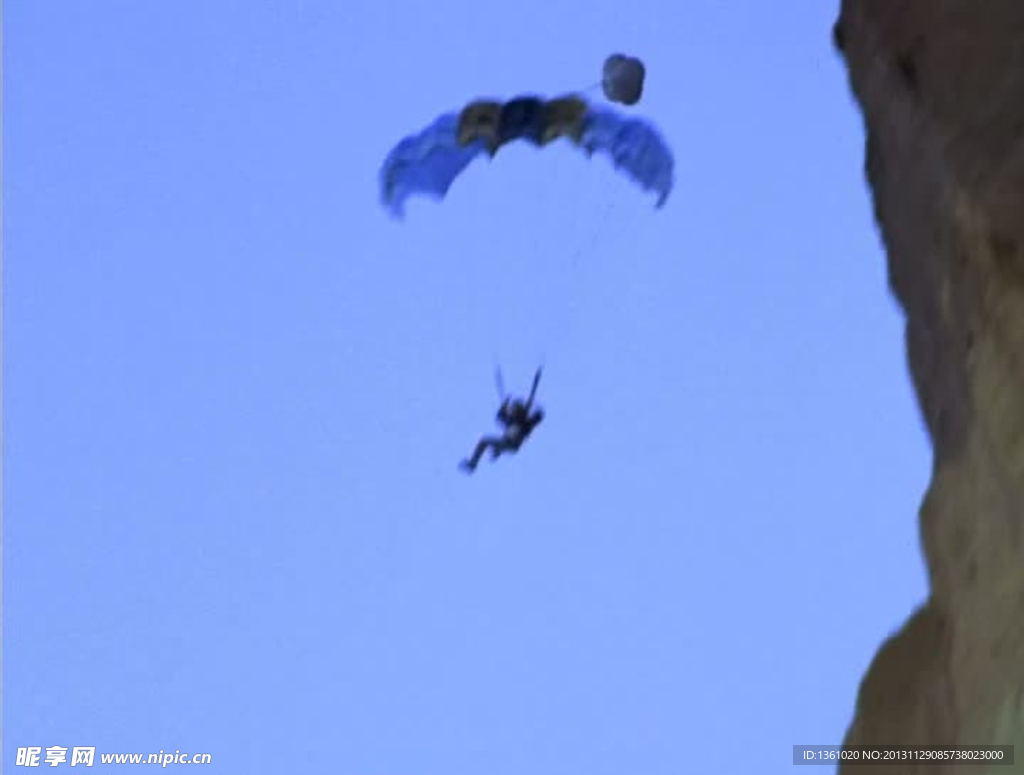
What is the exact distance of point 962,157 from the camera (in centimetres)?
693

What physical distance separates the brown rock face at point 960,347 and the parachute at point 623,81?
1.67m

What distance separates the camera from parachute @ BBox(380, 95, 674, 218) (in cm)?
987

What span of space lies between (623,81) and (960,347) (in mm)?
3104

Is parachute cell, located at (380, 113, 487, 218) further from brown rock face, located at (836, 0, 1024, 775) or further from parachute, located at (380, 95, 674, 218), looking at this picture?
brown rock face, located at (836, 0, 1024, 775)

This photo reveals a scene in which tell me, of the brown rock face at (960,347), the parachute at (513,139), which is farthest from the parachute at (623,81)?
the brown rock face at (960,347)

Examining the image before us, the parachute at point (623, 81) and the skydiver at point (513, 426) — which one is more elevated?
the parachute at point (623, 81)

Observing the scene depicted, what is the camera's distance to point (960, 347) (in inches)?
282

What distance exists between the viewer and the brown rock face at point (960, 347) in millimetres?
6469

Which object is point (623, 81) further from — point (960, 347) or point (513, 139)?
point (960, 347)

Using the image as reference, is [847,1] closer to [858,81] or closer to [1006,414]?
[858,81]

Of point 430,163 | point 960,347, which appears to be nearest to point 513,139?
point 430,163

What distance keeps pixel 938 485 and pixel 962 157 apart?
156cm

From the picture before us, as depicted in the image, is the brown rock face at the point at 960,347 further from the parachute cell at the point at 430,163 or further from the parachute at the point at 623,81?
the parachute cell at the point at 430,163

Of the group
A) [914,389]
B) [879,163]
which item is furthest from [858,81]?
[914,389]
